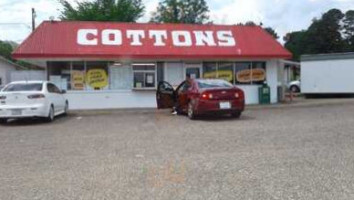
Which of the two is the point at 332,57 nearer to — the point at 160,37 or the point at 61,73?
the point at 160,37

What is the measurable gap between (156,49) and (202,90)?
993 cm

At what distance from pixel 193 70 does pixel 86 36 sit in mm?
5764

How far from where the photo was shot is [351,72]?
36875 mm

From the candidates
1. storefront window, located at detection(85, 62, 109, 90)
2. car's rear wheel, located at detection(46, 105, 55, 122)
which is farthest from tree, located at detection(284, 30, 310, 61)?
car's rear wheel, located at detection(46, 105, 55, 122)

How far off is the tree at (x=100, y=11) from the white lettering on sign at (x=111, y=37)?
25262 mm

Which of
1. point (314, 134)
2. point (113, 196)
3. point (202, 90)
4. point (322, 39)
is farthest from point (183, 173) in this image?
point (322, 39)

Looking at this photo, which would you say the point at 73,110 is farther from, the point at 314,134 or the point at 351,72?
the point at 351,72

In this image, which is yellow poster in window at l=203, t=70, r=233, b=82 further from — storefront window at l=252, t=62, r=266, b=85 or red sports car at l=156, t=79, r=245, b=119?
red sports car at l=156, t=79, r=245, b=119

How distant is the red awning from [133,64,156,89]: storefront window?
100 centimetres

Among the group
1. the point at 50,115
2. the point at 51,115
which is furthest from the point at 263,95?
the point at 50,115

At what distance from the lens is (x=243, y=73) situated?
30.6 m

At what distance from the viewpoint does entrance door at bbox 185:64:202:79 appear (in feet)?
98.1

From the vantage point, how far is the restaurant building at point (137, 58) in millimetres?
28234

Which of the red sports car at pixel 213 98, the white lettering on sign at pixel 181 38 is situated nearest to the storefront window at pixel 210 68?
the white lettering on sign at pixel 181 38
